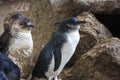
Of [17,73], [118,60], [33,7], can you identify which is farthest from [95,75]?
[33,7]

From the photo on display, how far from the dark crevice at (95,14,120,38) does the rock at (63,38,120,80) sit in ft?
0.96

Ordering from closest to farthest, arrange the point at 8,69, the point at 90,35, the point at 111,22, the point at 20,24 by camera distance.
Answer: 1. the point at 8,69
2. the point at 20,24
3. the point at 90,35
4. the point at 111,22

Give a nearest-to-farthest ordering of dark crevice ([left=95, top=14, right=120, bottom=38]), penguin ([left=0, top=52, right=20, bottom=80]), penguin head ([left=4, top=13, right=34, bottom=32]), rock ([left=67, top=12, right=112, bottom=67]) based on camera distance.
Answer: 1. penguin ([left=0, top=52, right=20, bottom=80])
2. penguin head ([left=4, top=13, right=34, bottom=32])
3. rock ([left=67, top=12, right=112, bottom=67])
4. dark crevice ([left=95, top=14, right=120, bottom=38])

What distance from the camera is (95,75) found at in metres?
1.53

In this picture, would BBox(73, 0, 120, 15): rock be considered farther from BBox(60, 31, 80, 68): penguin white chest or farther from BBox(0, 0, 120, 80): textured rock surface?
BBox(60, 31, 80, 68): penguin white chest

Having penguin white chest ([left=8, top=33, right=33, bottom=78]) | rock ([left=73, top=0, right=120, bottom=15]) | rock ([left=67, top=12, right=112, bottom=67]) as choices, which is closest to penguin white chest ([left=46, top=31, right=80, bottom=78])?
penguin white chest ([left=8, top=33, right=33, bottom=78])

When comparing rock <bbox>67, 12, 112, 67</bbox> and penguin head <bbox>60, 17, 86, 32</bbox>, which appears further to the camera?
rock <bbox>67, 12, 112, 67</bbox>

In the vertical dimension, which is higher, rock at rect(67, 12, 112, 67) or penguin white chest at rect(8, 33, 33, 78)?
penguin white chest at rect(8, 33, 33, 78)

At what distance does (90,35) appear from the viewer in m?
1.72

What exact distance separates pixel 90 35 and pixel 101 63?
0.72 ft

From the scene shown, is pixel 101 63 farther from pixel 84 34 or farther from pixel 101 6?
pixel 101 6

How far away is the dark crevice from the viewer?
6.12ft

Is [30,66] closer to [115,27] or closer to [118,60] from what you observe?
[118,60]

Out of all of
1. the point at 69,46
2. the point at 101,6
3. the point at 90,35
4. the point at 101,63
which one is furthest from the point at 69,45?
the point at 101,6
